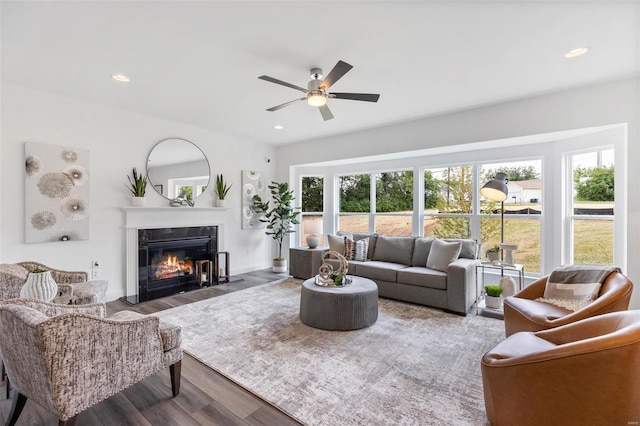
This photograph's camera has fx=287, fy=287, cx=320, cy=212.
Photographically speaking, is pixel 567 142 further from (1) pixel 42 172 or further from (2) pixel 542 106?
(1) pixel 42 172

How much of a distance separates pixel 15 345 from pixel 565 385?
113 inches

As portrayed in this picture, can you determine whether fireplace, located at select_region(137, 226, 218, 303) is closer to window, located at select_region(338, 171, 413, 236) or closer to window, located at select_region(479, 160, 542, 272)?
window, located at select_region(338, 171, 413, 236)

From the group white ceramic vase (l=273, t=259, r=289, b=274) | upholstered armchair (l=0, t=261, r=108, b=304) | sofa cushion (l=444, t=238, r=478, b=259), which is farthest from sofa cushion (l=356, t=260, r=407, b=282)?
upholstered armchair (l=0, t=261, r=108, b=304)

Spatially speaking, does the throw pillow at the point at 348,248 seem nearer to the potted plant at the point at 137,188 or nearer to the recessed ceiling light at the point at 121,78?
the potted plant at the point at 137,188

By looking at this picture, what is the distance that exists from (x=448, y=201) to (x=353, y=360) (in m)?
3.70

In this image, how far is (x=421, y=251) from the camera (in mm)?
4594

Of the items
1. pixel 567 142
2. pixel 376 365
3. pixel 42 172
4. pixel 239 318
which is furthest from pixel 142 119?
pixel 567 142

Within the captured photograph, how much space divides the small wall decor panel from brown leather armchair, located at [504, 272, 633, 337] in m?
4.66

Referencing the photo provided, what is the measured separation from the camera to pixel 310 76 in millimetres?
3080

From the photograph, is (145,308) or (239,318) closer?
(239,318)

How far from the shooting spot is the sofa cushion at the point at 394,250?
474cm

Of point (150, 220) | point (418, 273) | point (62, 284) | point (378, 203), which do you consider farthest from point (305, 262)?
point (62, 284)

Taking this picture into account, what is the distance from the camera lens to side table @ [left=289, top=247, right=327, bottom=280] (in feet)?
17.7

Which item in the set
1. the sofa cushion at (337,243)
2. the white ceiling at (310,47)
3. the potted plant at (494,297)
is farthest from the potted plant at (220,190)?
the potted plant at (494,297)
